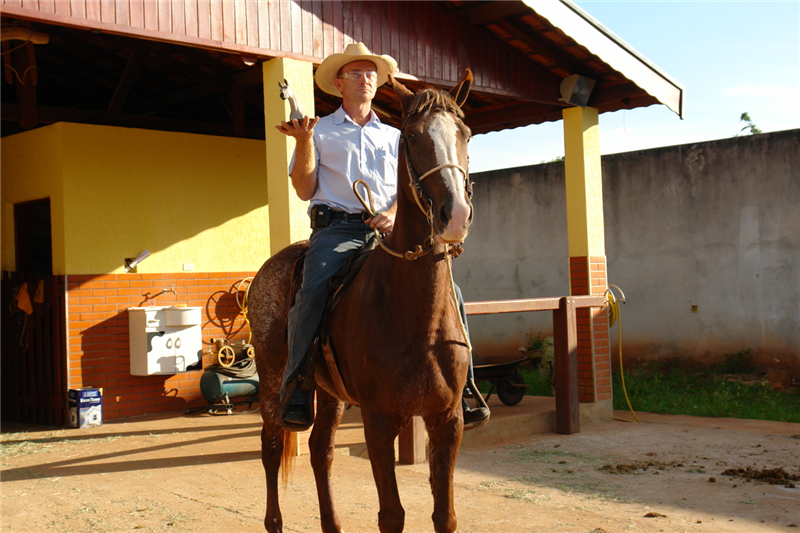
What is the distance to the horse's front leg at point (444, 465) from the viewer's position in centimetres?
322

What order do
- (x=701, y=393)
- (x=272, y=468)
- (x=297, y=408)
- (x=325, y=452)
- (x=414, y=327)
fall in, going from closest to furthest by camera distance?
(x=414, y=327) → (x=297, y=408) → (x=325, y=452) → (x=272, y=468) → (x=701, y=393)

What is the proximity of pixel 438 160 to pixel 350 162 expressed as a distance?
125 centimetres

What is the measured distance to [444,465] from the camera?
3242mm

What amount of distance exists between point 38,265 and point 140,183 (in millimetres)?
1861

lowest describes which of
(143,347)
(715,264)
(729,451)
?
(729,451)

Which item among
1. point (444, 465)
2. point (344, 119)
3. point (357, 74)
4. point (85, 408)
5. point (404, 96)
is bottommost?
point (85, 408)

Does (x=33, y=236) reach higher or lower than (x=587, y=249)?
higher

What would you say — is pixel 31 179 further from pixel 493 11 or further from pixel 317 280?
pixel 317 280

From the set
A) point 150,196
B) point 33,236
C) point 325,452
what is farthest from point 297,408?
point 33,236

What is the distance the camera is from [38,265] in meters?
9.66

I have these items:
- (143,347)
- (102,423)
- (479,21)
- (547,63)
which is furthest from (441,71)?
(102,423)

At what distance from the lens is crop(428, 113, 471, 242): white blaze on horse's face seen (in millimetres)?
2539

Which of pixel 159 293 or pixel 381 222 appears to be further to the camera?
pixel 159 293

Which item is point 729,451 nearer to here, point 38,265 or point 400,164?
point 400,164
